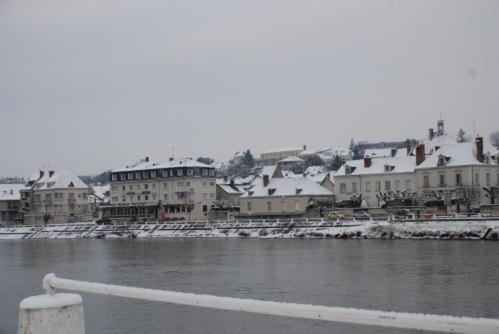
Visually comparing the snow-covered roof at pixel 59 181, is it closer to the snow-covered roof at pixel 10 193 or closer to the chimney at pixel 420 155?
the snow-covered roof at pixel 10 193

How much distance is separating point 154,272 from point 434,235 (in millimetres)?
31297

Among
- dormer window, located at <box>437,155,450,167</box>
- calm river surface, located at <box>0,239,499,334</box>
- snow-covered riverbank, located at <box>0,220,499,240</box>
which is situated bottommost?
calm river surface, located at <box>0,239,499,334</box>

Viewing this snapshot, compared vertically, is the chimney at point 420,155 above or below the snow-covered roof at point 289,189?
above

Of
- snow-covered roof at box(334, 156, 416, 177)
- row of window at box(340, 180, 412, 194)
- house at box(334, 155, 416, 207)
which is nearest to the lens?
row of window at box(340, 180, 412, 194)

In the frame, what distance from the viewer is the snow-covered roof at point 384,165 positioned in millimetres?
79875

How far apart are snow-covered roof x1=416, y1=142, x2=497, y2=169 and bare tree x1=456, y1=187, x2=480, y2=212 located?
3.13 metres

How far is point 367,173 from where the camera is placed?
8181cm

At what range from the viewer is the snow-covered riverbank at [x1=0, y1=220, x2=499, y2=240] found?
58031mm

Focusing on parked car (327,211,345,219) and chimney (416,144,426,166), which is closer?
parked car (327,211,345,219)

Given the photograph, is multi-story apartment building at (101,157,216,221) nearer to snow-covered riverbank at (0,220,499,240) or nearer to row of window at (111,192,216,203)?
row of window at (111,192,216,203)

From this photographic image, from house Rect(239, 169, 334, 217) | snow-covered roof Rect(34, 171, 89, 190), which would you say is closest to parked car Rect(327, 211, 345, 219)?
house Rect(239, 169, 334, 217)

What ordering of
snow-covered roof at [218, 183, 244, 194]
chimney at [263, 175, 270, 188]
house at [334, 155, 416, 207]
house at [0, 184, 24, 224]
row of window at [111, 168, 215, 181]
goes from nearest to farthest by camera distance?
house at [334, 155, 416, 207] < chimney at [263, 175, 270, 188] < row of window at [111, 168, 215, 181] < snow-covered roof at [218, 183, 244, 194] < house at [0, 184, 24, 224]

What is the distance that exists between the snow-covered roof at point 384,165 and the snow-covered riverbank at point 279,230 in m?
14.7

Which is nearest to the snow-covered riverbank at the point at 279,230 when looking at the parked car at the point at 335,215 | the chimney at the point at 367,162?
the parked car at the point at 335,215
